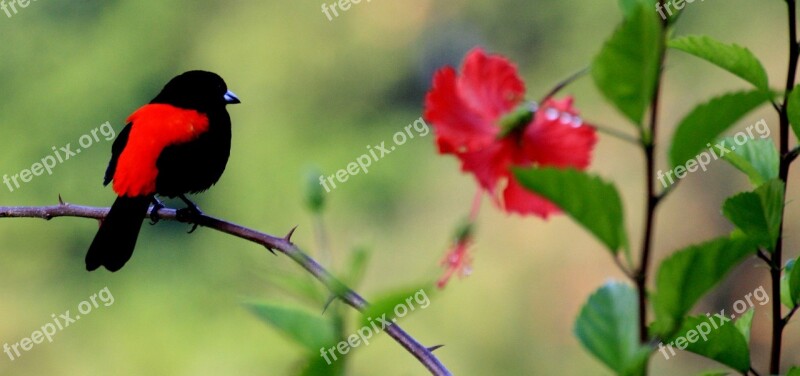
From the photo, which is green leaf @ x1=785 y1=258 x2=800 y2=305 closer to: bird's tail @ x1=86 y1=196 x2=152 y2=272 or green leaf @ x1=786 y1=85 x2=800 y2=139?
green leaf @ x1=786 y1=85 x2=800 y2=139

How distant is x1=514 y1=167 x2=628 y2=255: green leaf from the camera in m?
0.30

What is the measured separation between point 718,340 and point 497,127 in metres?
0.16

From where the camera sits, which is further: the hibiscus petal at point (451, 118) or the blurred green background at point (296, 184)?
the blurred green background at point (296, 184)

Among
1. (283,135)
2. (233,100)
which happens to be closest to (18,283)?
(283,135)

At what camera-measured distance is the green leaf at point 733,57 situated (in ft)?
1.47

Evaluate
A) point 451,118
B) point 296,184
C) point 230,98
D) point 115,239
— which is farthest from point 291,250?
point 296,184

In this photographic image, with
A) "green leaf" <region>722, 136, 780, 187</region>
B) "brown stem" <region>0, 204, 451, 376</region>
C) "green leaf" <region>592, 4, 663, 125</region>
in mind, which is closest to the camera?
"green leaf" <region>592, 4, 663, 125</region>

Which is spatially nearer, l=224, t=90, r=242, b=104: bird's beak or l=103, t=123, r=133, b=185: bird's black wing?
l=103, t=123, r=133, b=185: bird's black wing

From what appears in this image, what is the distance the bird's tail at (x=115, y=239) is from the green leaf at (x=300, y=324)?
657 millimetres

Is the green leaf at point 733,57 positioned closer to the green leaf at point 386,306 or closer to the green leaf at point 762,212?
the green leaf at point 762,212

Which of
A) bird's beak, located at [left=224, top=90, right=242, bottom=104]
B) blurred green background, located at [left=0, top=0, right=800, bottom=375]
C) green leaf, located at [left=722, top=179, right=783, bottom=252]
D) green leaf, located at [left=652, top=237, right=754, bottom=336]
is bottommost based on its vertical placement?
blurred green background, located at [left=0, top=0, right=800, bottom=375]

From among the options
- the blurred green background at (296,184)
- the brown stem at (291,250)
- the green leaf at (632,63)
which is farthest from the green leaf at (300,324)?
the blurred green background at (296,184)

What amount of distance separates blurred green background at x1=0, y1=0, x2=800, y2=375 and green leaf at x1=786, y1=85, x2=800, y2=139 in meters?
3.26

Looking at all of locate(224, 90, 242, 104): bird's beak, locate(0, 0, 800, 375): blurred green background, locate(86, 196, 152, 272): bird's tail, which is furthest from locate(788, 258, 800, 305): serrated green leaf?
locate(0, 0, 800, 375): blurred green background
